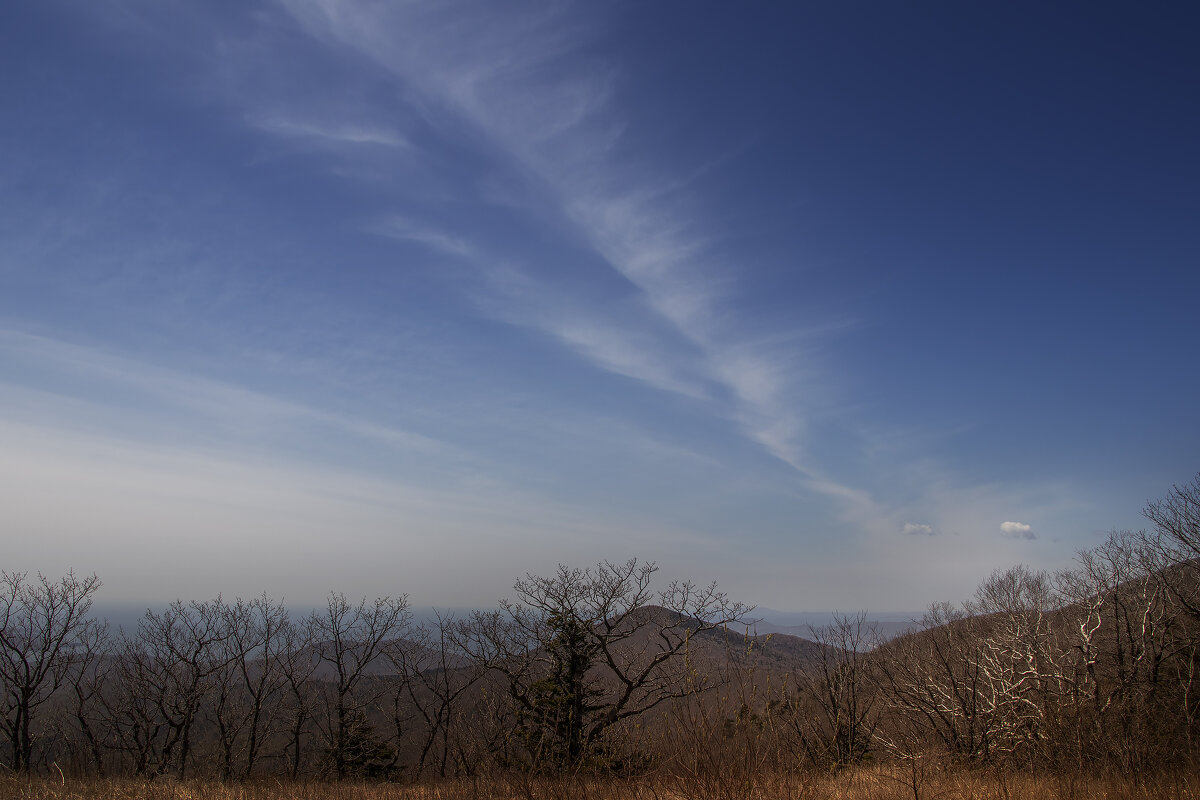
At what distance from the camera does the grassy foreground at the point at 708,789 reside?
13.0 ft

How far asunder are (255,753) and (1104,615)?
46940 millimetres

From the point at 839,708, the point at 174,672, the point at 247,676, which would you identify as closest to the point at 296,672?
the point at 247,676

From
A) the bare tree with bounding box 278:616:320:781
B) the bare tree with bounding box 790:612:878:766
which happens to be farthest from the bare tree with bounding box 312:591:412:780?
the bare tree with bounding box 790:612:878:766

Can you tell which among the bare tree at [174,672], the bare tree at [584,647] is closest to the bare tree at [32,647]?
the bare tree at [174,672]

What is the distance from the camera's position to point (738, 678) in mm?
4172

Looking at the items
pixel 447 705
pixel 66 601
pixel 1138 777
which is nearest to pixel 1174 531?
pixel 1138 777

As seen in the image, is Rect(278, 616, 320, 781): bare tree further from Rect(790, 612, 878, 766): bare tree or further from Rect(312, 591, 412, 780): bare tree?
Rect(790, 612, 878, 766): bare tree

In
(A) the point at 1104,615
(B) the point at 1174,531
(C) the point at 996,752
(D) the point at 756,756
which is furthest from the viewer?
(A) the point at 1104,615

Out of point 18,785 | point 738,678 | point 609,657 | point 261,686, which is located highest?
point 738,678

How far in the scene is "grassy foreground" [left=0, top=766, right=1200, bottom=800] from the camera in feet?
13.0

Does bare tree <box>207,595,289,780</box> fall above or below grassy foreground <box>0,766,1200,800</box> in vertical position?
below

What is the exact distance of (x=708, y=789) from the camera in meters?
3.81

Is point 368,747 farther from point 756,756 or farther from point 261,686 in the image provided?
point 756,756

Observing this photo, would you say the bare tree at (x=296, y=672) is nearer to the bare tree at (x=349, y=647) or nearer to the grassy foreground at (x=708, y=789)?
the bare tree at (x=349, y=647)
